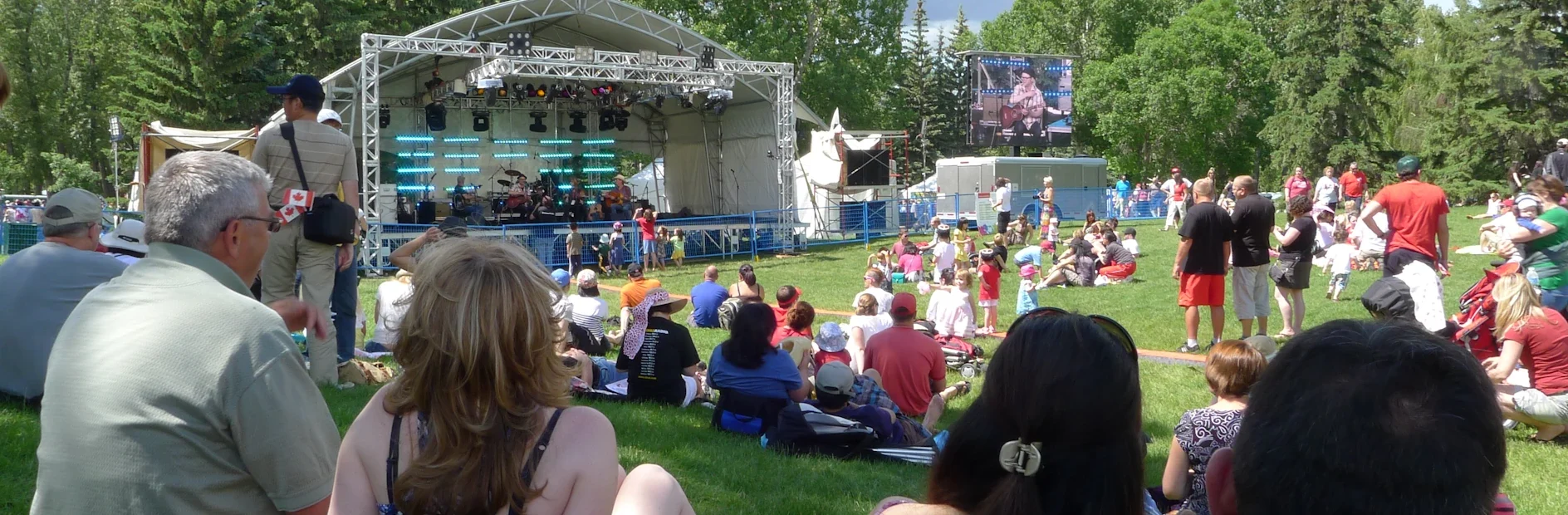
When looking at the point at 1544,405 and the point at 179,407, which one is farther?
Result: the point at 1544,405

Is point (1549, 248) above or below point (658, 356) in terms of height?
above

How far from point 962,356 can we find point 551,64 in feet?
42.4

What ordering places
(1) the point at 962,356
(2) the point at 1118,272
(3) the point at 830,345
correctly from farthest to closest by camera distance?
(2) the point at 1118,272
(1) the point at 962,356
(3) the point at 830,345

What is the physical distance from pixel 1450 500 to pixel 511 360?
1549 millimetres

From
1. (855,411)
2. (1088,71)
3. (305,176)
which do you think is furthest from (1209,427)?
(1088,71)

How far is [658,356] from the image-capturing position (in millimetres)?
6988

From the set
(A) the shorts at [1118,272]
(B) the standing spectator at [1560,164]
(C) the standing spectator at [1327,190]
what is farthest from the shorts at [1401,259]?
(C) the standing spectator at [1327,190]

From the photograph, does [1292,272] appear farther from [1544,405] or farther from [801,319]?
[801,319]

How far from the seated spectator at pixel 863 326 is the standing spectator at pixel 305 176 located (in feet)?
12.6

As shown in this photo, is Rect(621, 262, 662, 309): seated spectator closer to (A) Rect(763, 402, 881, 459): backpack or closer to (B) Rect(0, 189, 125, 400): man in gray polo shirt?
(A) Rect(763, 402, 881, 459): backpack

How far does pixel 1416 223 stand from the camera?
811 centimetres

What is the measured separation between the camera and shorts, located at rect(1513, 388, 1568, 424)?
19.2 feet

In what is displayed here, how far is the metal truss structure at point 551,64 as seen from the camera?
1944 cm

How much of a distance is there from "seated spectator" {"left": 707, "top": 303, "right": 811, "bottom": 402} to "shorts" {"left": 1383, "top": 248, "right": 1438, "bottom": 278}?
15.9ft
